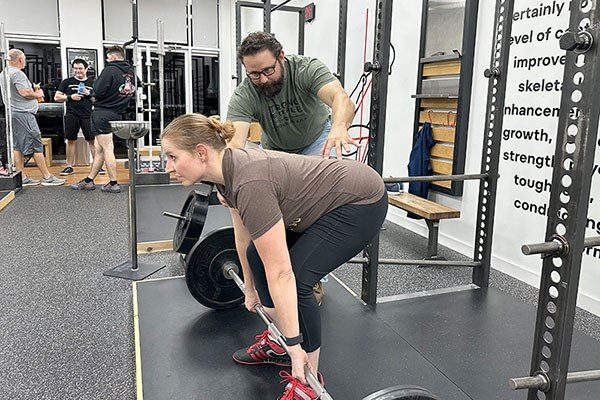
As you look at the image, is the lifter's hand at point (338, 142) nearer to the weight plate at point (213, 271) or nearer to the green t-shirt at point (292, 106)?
the green t-shirt at point (292, 106)

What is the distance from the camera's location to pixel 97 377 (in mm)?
2006

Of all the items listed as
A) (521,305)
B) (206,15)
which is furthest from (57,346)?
(206,15)

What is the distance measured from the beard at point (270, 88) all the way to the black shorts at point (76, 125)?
15.4 ft

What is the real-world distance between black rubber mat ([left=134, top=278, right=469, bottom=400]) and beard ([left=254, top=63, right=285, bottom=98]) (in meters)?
1.10

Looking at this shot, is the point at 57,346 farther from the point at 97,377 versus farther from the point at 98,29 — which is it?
the point at 98,29

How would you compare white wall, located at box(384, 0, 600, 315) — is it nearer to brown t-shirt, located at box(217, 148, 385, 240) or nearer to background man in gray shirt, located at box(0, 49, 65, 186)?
brown t-shirt, located at box(217, 148, 385, 240)

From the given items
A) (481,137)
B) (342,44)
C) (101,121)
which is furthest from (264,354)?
(101,121)

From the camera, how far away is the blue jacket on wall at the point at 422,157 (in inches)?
157

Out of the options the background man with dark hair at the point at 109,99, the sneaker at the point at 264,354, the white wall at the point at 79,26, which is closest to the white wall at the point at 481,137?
the sneaker at the point at 264,354

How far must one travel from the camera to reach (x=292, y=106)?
2.44m

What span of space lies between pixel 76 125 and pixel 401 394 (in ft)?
20.7

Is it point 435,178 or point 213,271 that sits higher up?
point 435,178

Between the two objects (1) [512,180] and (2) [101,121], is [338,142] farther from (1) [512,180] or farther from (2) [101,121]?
(2) [101,121]

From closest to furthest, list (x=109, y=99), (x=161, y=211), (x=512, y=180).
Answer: (x=512, y=180) → (x=161, y=211) → (x=109, y=99)
